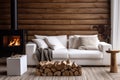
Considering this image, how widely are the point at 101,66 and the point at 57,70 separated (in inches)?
67.2

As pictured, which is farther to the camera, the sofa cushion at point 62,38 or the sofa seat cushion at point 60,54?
the sofa cushion at point 62,38

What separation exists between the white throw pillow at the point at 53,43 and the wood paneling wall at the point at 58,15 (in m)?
0.70

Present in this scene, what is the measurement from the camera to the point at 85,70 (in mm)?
7211

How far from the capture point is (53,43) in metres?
8.02

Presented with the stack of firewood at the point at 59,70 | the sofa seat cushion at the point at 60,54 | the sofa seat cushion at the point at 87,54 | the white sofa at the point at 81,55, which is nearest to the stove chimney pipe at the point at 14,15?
the white sofa at the point at 81,55

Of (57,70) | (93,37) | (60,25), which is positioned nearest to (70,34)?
(60,25)

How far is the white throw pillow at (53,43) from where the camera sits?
7950 millimetres

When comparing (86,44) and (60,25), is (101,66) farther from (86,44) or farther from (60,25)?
(60,25)

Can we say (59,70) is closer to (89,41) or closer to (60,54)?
(60,54)

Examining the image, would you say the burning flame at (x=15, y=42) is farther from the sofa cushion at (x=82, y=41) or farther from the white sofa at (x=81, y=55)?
the sofa cushion at (x=82, y=41)

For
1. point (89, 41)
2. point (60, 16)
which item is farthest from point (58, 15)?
point (89, 41)

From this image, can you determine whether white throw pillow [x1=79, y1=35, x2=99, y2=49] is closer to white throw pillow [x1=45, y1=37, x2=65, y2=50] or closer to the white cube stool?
white throw pillow [x1=45, y1=37, x2=65, y2=50]

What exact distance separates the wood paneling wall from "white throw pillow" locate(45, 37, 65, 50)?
2.28 ft

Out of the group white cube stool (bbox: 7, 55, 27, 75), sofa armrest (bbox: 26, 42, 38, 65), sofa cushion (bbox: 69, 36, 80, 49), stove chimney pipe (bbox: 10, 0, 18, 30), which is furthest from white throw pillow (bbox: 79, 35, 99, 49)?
white cube stool (bbox: 7, 55, 27, 75)
